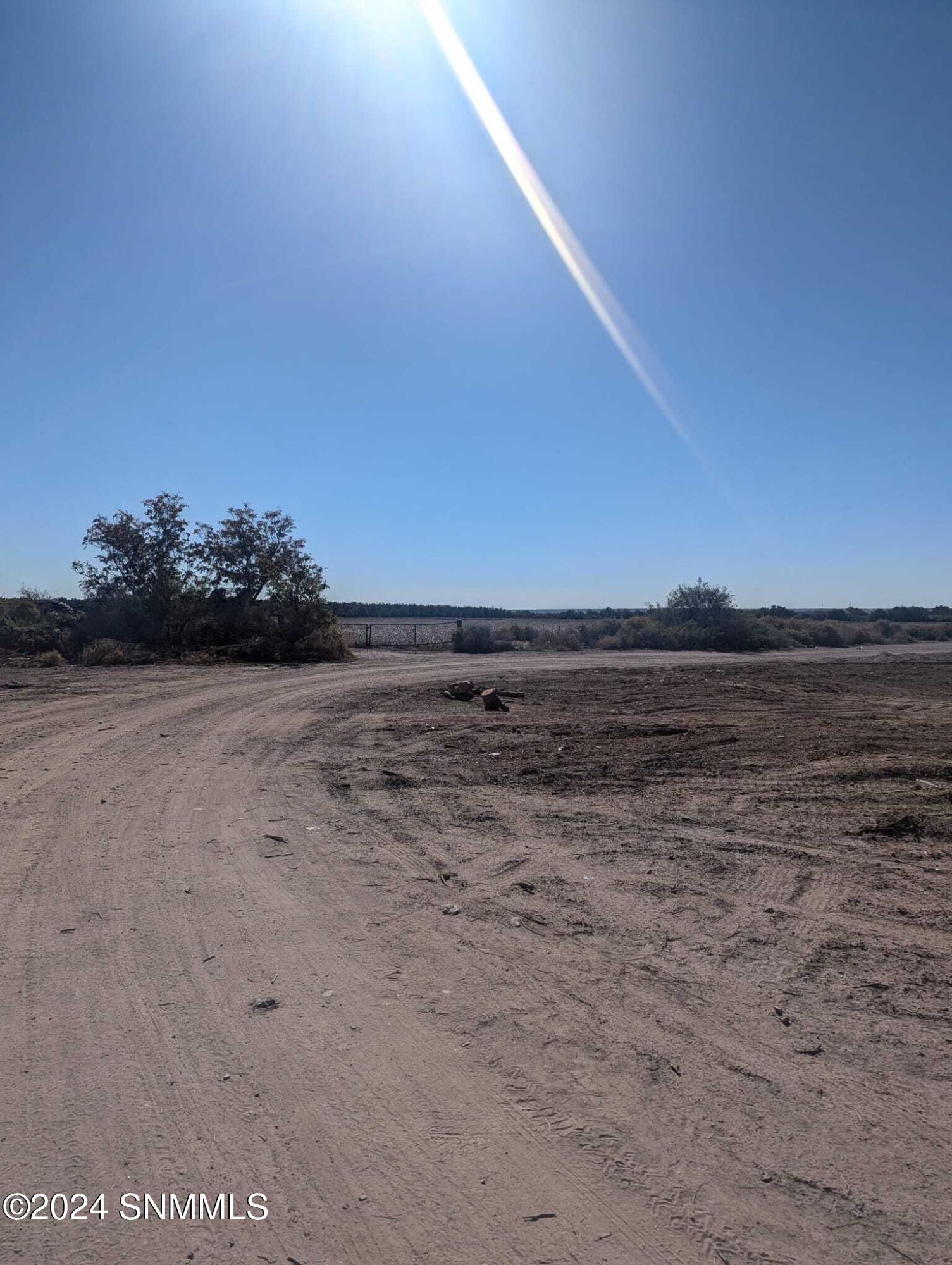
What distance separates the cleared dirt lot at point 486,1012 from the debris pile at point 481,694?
251 inches

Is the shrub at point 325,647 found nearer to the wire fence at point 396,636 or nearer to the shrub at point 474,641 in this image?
the wire fence at point 396,636

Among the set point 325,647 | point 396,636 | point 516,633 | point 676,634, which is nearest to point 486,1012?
point 325,647

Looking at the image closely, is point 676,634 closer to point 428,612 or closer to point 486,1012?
point 486,1012

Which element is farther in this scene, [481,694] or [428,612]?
[428,612]

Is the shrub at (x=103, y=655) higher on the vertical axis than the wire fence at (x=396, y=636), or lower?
lower

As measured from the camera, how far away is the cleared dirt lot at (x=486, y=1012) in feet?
9.37

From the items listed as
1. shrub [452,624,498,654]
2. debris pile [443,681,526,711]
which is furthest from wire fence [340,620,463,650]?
debris pile [443,681,526,711]

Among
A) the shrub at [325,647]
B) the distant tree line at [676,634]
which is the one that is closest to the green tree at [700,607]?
the distant tree line at [676,634]

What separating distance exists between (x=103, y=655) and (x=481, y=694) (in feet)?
49.9

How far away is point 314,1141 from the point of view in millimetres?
3193

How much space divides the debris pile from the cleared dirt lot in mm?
6387

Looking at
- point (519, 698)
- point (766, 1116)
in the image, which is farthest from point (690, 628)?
point (766, 1116)

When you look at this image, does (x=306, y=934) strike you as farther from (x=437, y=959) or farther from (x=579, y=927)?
→ (x=579, y=927)

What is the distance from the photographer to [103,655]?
89.4ft
